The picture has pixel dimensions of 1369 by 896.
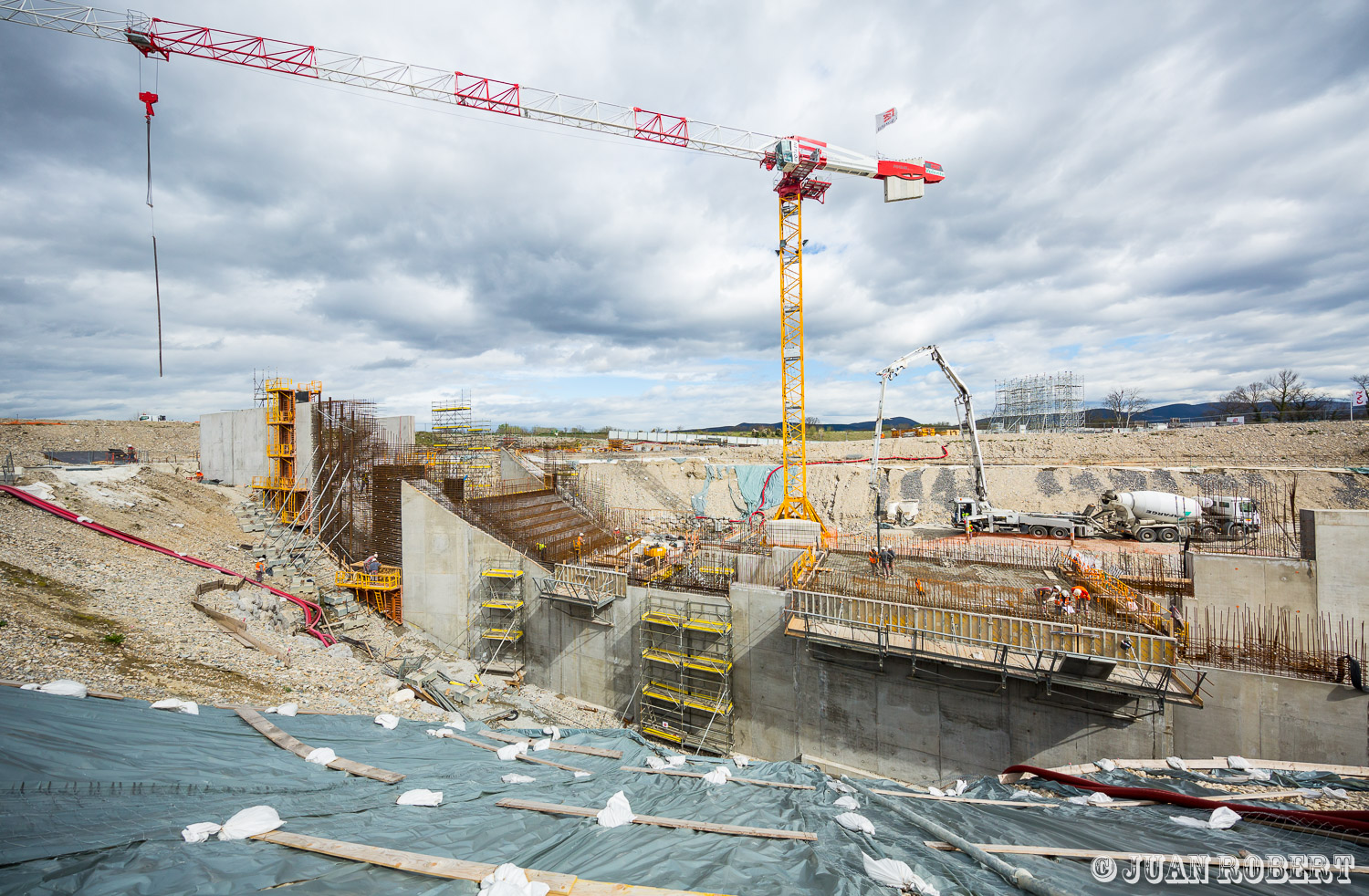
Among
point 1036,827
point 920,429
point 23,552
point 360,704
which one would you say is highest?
point 920,429

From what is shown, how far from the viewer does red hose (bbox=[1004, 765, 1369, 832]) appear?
430cm

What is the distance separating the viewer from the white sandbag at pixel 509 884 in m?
3.08

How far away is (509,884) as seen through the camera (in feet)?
10.3

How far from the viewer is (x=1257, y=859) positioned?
12.7ft

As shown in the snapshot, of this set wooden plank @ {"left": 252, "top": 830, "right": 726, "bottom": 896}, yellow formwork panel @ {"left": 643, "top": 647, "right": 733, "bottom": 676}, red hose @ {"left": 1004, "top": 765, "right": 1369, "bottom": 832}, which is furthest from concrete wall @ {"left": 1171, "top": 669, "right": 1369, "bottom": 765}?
wooden plank @ {"left": 252, "top": 830, "right": 726, "bottom": 896}

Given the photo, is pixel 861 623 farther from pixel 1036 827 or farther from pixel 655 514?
pixel 655 514

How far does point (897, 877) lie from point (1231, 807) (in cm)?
455

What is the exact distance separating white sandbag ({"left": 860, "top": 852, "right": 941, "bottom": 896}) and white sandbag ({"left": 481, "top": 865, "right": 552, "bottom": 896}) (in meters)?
2.33

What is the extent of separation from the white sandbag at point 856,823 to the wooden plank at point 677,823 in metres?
0.46

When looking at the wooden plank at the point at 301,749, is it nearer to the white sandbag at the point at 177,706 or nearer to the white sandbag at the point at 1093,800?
the white sandbag at the point at 177,706

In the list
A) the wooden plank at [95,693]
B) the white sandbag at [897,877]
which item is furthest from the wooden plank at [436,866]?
the wooden plank at [95,693]

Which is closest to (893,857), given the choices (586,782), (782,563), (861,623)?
→ (586,782)

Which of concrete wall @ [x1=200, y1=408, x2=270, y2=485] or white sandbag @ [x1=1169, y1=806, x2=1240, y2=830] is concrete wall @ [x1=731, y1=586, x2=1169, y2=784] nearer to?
white sandbag @ [x1=1169, y1=806, x2=1240, y2=830]

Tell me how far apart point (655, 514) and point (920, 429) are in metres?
34.3
